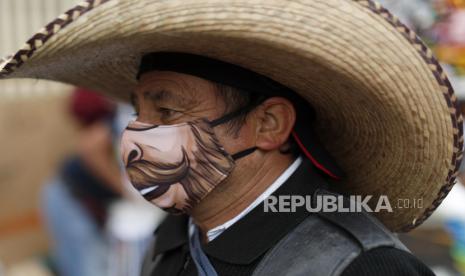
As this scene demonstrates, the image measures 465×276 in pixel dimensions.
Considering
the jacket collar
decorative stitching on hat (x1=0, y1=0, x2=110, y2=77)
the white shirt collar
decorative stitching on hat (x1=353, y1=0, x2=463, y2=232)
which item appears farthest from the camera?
the white shirt collar

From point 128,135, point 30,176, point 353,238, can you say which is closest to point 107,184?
point 30,176

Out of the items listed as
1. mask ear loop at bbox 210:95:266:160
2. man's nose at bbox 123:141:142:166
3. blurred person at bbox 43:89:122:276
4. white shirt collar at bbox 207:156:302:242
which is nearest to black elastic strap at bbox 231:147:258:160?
mask ear loop at bbox 210:95:266:160

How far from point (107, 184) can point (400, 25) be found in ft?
11.1

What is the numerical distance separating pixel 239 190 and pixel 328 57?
51 cm

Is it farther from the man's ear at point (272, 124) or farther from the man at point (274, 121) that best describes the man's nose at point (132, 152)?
the man's ear at point (272, 124)

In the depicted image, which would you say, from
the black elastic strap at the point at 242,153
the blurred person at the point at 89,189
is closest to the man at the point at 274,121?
the black elastic strap at the point at 242,153

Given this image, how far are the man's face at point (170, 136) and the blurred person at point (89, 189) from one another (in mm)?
2811

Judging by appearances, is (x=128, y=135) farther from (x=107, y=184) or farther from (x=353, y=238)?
(x=107, y=184)

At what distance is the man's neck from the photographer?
2361 millimetres

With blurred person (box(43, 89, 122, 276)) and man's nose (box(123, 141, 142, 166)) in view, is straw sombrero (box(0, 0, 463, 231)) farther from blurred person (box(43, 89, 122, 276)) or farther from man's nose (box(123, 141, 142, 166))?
blurred person (box(43, 89, 122, 276))

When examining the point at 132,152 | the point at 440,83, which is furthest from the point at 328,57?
the point at 132,152

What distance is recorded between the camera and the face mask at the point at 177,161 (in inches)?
90.0

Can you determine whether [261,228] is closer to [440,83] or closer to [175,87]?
[175,87]

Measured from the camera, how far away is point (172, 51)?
2.32 m
